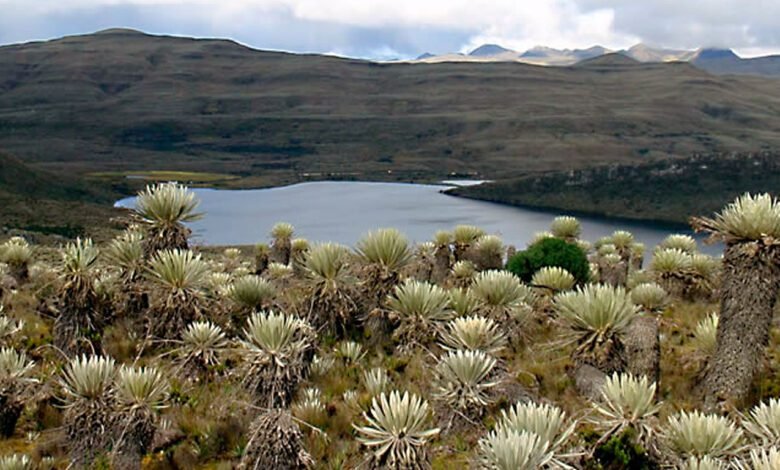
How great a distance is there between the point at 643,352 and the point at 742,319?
1023 millimetres

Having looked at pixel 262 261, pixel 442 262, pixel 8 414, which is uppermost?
pixel 8 414

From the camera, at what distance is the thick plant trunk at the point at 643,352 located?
7.84 meters

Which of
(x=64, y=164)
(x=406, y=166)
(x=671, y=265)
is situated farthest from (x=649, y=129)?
(x=671, y=265)

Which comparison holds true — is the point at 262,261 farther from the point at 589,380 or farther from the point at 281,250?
the point at 589,380

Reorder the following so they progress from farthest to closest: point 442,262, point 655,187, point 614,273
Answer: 1. point 655,187
2. point 614,273
3. point 442,262

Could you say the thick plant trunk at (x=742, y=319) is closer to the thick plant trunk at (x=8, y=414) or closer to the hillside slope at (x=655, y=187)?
the thick plant trunk at (x=8, y=414)

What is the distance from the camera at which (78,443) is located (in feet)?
20.1

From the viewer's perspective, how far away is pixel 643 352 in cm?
789

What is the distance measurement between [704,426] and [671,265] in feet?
26.0

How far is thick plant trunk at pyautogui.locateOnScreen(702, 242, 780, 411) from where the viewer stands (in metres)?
7.49

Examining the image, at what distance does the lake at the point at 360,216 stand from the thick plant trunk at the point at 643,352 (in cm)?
5081

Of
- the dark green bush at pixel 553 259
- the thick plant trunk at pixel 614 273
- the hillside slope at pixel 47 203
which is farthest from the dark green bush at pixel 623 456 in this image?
the hillside slope at pixel 47 203

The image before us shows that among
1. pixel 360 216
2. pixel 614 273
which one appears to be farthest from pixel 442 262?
pixel 360 216

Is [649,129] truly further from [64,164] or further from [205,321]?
[205,321]
